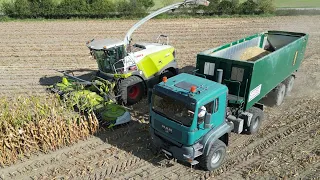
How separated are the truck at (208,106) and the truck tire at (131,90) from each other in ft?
7.64

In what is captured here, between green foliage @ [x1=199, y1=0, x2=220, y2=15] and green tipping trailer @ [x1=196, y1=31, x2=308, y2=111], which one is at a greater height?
green foliage @ [x1=199, y1=0, x2=220, y2=15]

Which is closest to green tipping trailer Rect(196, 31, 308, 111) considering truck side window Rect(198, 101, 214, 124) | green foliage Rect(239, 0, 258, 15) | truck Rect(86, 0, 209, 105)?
truck side window Rect(198, 101, 214, 124)

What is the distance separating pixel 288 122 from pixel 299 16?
59.3ft

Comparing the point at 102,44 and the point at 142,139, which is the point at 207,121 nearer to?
the point at 142,139

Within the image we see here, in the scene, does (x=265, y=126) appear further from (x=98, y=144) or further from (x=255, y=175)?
(x=98, y=144)

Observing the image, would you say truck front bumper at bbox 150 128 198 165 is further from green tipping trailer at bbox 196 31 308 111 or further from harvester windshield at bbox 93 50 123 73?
harvester windshield at bbox 93 50 123 73

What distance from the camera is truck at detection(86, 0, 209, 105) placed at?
31.4 feet

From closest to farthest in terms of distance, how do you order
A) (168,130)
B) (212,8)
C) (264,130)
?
(168,130) < (264,130) < (212,8)

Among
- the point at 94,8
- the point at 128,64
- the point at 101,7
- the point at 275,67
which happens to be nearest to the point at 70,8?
the point at 94,8

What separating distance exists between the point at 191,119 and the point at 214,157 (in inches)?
53.6

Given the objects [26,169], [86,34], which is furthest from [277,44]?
[86,34]

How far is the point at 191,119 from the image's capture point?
6328 mm

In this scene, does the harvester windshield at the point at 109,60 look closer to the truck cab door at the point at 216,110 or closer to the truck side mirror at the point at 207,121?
the truck cab door at the point at 216,110

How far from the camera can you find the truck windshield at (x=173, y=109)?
6.36 metres
